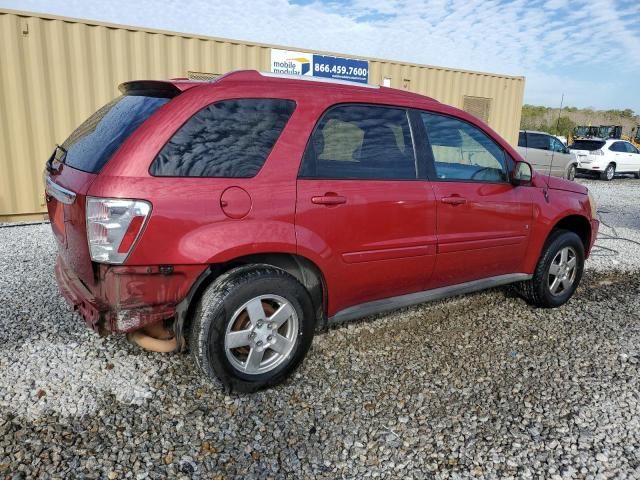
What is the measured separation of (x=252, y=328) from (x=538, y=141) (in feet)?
52.0

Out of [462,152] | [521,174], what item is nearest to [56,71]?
[462,152]

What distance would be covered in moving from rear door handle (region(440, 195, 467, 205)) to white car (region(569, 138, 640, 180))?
1761 centimetres

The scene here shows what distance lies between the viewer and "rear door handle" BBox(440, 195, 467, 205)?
333cm

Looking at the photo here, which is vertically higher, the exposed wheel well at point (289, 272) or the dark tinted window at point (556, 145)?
the dark tinted window at point (556, 145)

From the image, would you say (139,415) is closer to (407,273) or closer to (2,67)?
(407,273)

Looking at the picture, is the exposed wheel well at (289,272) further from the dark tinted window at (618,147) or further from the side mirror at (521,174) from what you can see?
the dark tinted window at (618,147)

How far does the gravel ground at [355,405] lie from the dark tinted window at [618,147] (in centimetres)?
1733

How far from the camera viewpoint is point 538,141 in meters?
16.1

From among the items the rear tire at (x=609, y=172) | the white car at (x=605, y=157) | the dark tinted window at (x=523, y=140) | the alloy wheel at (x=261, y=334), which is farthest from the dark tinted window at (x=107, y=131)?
the rear tire at (x=609, y=172)

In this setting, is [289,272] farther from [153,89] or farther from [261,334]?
[153,89]

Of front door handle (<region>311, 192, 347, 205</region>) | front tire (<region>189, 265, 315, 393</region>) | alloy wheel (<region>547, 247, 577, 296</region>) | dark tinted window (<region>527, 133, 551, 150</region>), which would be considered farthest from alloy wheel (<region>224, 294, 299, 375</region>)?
dark tinted window (<region>527, 133, 551, 150</region>)

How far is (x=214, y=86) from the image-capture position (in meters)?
2.63

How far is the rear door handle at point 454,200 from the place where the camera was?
333 centimetres

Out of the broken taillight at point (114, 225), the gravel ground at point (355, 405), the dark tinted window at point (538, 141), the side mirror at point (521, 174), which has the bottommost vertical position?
the gravel ground at point (355, 405)
